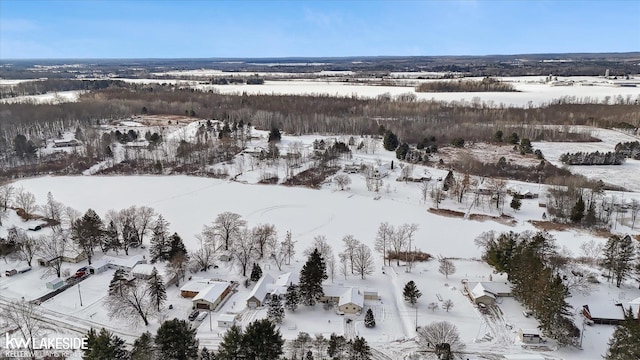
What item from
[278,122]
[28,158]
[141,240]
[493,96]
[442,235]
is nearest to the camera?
[141,240]

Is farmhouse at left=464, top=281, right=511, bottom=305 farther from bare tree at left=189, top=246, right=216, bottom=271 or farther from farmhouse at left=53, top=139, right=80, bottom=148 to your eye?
farmhouse at left=53, top=139, right=80, bottom=148

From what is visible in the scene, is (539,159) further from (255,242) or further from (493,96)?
(493,96)

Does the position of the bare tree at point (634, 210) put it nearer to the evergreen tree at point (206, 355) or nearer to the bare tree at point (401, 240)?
the bare tree at point (401, 240)

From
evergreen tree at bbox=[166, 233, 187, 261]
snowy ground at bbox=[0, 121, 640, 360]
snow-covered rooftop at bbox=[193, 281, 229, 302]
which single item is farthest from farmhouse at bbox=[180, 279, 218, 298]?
evergreen tree at bbox=[166, 233, 187, 261]

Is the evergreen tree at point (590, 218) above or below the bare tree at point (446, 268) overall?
above

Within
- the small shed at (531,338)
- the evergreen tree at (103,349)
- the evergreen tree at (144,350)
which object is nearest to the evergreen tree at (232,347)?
the evergreen tree at (144,350)

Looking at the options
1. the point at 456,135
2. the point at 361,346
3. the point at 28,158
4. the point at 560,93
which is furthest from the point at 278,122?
the point at 560,93
